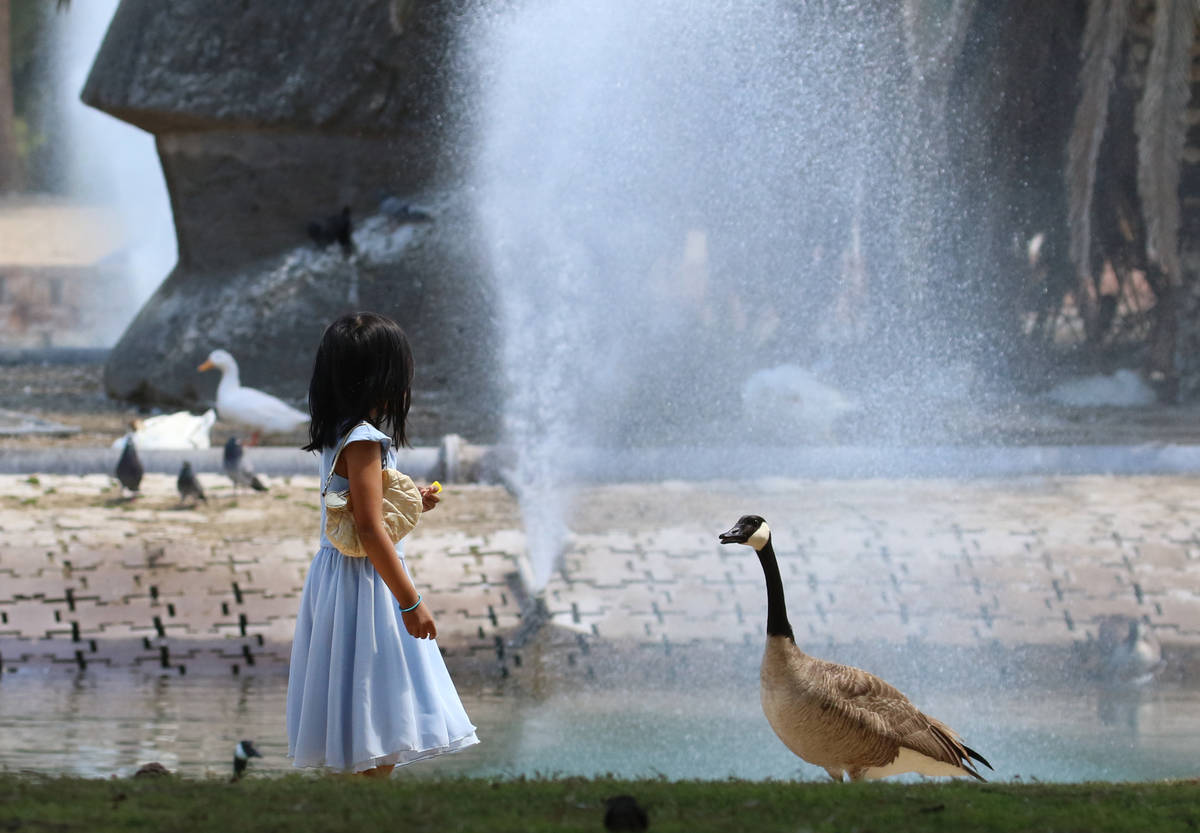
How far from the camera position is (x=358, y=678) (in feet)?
10.8

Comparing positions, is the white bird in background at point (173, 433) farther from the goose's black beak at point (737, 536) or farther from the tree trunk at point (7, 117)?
the tree trunk at point (7, 117)

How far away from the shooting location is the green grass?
107 inches

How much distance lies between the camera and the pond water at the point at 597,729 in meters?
5.07

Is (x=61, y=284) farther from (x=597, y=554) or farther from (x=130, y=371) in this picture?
(x=597, y=554)

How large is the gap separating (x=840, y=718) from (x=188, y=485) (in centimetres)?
501

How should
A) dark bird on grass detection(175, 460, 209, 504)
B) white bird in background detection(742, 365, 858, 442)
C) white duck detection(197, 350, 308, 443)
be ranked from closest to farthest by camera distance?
dark bird on grass detection(175, 460, 209, 504), white duck detection(197, 350, 308, 443), white bird in background detection(742, 365, 858, 442)

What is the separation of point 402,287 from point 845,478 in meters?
5.38

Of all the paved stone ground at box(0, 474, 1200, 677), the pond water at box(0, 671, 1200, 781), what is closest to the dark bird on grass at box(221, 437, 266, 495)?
the paved stone ground at box(0, 474, 1200, 677)

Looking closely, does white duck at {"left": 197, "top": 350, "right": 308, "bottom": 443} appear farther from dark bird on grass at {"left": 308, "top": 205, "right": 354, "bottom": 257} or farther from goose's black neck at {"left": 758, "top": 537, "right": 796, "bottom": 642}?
goose's black neck at {"left": 758, "top": 537, "right": 796, "bottom": 642}

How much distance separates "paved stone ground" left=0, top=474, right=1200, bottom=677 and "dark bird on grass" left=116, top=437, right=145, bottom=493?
0.14 m

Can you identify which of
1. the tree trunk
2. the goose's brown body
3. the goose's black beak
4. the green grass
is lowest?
the goose's brown body

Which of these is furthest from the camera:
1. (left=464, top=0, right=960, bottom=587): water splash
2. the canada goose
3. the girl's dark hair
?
(left=464, top=0, right=960, bottom=587): water splash

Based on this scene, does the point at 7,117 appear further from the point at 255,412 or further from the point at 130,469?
the point at 130,469

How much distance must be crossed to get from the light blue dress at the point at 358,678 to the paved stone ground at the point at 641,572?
10.2 ft
